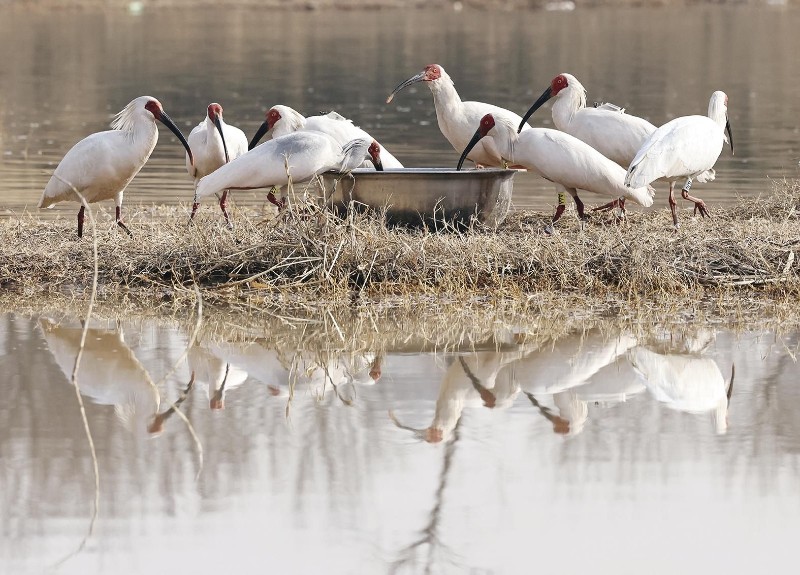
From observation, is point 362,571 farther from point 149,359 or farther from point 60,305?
point 60,305

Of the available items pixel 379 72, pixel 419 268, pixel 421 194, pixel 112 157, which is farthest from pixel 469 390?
pixel 379 72

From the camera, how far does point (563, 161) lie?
1047 centimetres

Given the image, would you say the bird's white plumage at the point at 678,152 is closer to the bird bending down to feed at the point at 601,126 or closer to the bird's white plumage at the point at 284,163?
the bird bending down to feed at the point at 601,126

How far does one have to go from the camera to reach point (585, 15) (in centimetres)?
5931

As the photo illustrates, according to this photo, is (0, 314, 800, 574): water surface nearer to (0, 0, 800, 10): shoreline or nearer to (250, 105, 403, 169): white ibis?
(250, 105, 403, 169): white ibis

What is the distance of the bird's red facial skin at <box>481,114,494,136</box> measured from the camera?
11.1 meters

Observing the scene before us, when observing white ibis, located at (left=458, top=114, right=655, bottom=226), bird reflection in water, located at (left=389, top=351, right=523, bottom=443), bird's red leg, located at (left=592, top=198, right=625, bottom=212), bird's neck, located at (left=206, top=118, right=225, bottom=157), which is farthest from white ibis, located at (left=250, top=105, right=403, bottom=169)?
bird reflection in water, located at (left=389, top=351, right=523, bottom=443)

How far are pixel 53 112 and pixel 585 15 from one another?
39.1 m

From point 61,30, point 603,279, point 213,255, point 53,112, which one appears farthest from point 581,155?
point 61,30

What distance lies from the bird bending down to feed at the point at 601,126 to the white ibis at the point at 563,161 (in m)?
0.48

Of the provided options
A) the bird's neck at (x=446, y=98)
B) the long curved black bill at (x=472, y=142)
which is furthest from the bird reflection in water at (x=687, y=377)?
the bird's neck at (x=446, y=98)

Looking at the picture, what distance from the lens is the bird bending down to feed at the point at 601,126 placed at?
11.5 meters

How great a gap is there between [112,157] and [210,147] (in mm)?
1251

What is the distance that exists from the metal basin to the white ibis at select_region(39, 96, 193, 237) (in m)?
1.45
